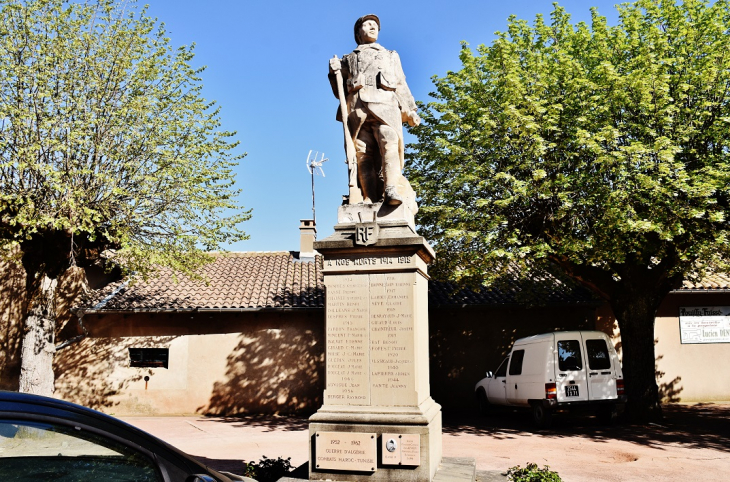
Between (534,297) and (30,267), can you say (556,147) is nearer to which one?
(534,297)

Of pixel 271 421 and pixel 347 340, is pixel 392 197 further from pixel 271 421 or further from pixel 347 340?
pixel 271 421

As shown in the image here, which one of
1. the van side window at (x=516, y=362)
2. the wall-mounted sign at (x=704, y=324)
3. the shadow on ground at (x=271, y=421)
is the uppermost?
the wall-mounted sign at (x=704, y=324)

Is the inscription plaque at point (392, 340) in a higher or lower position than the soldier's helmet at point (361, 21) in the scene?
lower

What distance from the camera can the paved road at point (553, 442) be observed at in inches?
348

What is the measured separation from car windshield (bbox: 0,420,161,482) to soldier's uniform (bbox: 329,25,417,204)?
14.2ft

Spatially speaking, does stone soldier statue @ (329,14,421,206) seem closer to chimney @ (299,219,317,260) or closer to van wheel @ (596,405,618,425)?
van wheel @ (596,405,618,425)

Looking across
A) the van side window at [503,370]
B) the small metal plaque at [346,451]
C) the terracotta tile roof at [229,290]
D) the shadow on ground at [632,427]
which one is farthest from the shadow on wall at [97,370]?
the small metal plaque at [346,451]

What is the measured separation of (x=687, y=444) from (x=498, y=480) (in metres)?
6.58

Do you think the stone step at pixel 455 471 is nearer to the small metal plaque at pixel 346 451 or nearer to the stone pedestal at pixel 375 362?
the stone pedestal at pixel 375 362

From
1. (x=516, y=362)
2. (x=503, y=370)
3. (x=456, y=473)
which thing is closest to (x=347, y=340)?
(x=456, y=473)

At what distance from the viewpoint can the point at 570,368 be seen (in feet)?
43.3

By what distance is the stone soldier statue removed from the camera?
648 cm

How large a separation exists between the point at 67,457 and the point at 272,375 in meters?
15.4

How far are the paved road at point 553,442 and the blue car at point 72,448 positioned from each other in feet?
21.5
